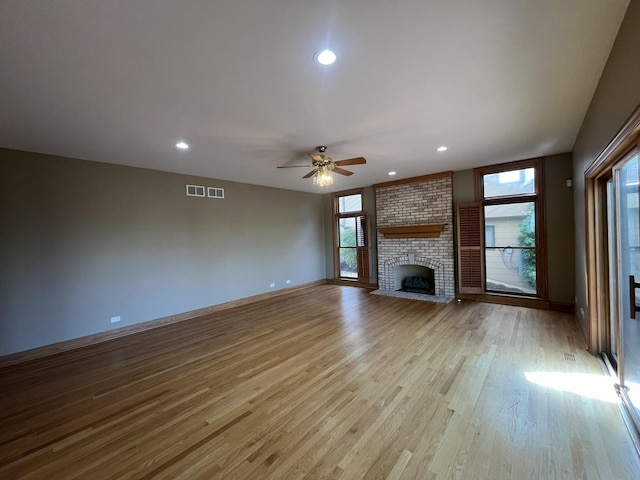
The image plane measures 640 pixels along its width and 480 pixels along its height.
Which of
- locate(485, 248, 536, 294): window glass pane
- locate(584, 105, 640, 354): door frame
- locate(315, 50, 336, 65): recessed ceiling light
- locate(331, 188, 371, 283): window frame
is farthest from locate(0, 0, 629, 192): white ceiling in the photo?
locate(331, 188, 371, 283): window frame

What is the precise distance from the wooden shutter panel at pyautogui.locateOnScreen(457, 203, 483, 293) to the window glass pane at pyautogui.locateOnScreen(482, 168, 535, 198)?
0.45m

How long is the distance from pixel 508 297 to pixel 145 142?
22.5 feet

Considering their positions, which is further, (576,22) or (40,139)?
(40,139)


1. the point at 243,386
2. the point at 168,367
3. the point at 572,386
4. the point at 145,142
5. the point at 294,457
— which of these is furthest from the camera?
the point at 145,142

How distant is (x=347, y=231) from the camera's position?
26.0 ft

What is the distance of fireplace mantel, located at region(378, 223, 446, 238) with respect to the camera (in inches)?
228

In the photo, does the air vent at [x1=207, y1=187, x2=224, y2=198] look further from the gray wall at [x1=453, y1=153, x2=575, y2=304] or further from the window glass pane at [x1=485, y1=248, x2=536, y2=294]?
the gray wall at [x1=453, y1=153, x2=575, y2=304]

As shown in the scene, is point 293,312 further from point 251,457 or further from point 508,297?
point 508,297

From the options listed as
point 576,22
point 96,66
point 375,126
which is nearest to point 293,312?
point 375,126

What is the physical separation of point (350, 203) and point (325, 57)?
6016mm

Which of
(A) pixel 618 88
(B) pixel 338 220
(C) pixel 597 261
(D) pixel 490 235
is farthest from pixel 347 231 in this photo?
(A) pixel 618 88

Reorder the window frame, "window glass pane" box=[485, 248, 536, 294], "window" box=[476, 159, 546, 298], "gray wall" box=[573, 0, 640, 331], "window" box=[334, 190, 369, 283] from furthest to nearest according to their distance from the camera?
the window frame → "window" box=[334, 190, 369, 283] → "window glass pane" box=[485, 248, 536, 294] → "window" box=[476, 159, 546, 298] → "gray wall" box=[573, 0, 640, 331]

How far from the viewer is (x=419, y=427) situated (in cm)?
194

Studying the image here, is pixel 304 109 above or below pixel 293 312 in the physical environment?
above
